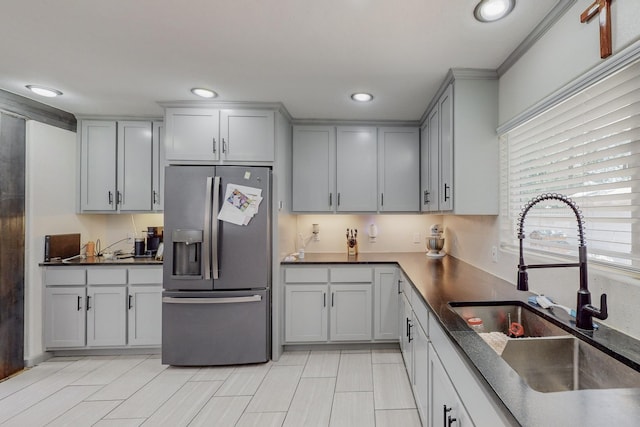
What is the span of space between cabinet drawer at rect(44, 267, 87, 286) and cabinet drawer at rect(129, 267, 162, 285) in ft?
1.43

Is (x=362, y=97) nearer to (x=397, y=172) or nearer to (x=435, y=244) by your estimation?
(x=397, y=172)

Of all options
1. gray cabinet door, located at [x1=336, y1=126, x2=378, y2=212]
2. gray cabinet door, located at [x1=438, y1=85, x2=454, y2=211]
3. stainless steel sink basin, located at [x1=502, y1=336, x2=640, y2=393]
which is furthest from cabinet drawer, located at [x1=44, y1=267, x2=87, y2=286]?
stainless steel sink basin, located at [x1=502, y1=336, x2=640, y2=393]

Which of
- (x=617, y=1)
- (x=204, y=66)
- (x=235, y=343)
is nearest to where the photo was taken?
(x=617, y=1)

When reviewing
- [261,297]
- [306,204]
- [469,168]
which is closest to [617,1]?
[469,168]

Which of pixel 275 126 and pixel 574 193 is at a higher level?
pixel 275 126

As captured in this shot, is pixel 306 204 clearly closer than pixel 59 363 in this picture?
No

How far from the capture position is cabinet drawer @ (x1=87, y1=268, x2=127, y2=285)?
2.83 meters

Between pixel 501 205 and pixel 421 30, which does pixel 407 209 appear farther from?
pixel 421 30

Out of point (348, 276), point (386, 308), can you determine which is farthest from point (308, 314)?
point (386, 308)

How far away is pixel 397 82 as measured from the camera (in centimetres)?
227

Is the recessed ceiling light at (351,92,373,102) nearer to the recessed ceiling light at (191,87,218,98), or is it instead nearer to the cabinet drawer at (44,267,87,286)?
the recessed ceiling light at (191,87,218,98)

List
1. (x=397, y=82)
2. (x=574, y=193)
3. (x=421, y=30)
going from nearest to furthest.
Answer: (x=574, y=193), (x=421, y=30), (x=397, y=82)

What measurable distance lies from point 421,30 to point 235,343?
107 inches

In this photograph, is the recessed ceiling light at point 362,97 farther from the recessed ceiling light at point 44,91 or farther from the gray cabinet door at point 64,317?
the gray cabinet door at point 64,317
